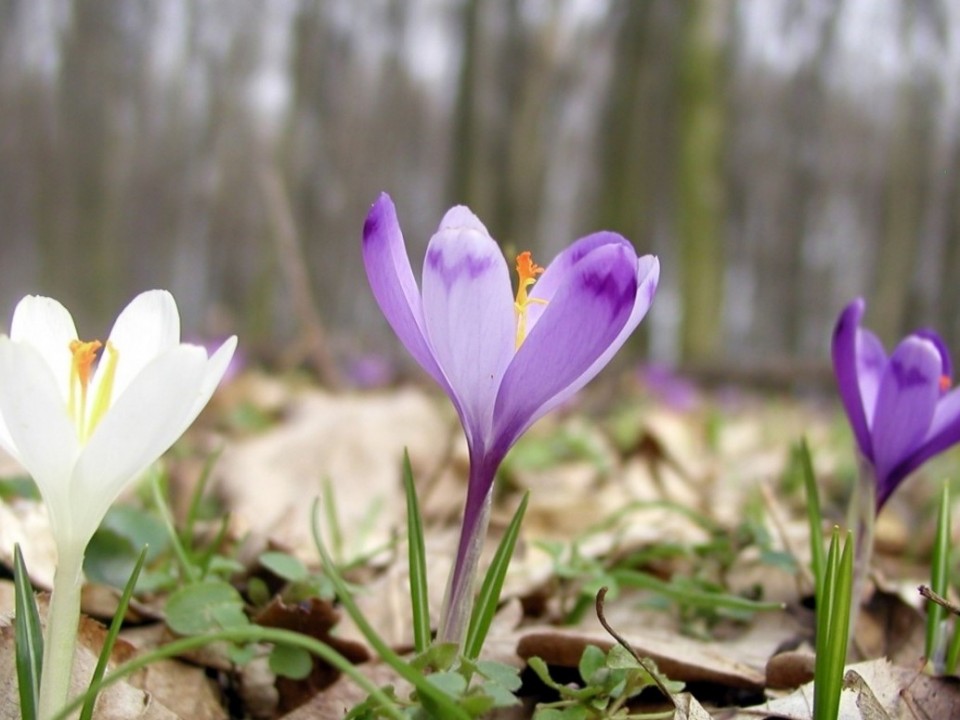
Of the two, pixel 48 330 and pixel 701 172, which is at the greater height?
pixel 48 330

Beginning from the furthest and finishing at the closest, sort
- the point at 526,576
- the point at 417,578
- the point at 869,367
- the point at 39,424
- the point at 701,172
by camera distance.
A: the point at 701,172 → the point at 526,576 → the point at 869,367 → the point at 417,578 → the point at 39,424

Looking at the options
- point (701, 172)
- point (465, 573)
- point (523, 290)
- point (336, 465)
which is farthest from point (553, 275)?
point (701, 172)

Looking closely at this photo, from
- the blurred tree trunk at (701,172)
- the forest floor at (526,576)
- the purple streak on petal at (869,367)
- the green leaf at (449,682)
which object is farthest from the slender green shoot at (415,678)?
the blurred tree trunk at (701,172)

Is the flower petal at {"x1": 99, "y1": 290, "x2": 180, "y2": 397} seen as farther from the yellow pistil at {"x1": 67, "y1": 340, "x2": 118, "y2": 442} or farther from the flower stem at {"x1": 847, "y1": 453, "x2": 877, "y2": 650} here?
the flower stem at {"x1": 847, "y1": 453, "x2": 877, "y2": 650}

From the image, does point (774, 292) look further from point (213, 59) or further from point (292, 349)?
point (292, 349)

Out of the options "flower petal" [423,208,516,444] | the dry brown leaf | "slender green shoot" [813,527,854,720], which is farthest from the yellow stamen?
the dry brown leaf

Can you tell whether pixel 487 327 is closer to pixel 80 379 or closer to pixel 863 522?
pixel 80 379
